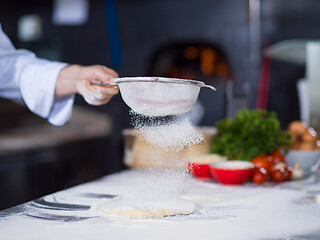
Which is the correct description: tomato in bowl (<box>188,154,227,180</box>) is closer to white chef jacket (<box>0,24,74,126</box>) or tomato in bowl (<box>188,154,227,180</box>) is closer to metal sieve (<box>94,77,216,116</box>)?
metal sieve (<box>94,77,216,116</box>)

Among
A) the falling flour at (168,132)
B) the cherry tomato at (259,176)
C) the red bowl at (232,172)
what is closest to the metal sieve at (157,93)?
the falling flour at (168,132)

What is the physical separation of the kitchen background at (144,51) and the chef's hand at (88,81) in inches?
62.7

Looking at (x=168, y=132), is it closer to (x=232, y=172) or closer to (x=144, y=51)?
(x=232, y=172)

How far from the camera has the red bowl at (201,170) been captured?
1355 mm

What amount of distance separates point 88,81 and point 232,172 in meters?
0.56

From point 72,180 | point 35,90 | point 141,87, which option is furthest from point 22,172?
point 141,87

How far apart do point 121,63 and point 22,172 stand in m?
1.88

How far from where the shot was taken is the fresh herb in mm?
1373

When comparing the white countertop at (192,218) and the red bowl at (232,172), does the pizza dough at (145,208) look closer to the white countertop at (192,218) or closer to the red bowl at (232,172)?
the white countertop at (192,218)

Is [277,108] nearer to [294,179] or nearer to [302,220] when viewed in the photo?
[294,179]

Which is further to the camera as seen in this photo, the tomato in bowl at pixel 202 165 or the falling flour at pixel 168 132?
the tomato in bowl at pixel 202 165

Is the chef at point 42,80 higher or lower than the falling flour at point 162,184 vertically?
higher

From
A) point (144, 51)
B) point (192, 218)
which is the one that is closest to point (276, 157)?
point (192, 218)

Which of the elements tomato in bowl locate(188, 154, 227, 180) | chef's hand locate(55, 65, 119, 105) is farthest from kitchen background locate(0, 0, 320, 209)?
tomato in bowl locate(188, 154, 227, 180)
